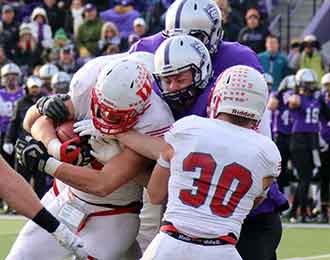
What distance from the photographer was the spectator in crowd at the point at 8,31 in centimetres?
1582

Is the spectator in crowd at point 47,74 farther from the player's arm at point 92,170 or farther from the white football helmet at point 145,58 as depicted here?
the player's arm at point 92,170

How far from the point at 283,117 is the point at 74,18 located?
15.8 ft

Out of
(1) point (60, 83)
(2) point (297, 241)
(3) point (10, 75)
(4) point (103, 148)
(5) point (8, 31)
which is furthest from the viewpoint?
(5) point (8, 31)

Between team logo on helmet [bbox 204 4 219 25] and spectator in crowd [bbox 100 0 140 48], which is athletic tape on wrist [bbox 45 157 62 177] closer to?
team logo on helmet [bbox 204 4 219 25]

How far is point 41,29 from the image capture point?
52.1ft

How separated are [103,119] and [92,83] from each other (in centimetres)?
38

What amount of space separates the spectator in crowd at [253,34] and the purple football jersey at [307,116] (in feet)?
7.80

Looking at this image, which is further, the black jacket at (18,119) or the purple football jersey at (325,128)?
the black jacket at (18,119)

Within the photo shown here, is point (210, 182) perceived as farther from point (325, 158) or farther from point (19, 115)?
point (19, 115)

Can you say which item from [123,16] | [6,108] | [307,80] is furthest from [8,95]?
[307,80]

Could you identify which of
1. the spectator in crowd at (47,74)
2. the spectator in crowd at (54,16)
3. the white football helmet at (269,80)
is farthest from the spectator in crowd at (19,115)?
the spectator in crowd at (54,16)

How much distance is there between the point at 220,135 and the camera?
4750 mm

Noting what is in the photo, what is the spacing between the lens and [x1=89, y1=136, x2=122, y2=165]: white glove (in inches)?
213

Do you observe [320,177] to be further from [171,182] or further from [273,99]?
[171,182]
